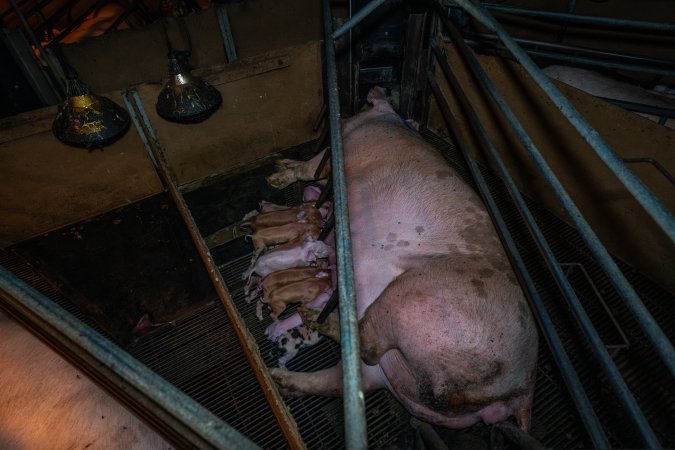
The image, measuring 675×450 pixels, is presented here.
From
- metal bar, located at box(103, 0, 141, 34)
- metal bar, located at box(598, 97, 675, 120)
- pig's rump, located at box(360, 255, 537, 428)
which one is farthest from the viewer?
metal bar, located at box(103, 0, 141, 34)

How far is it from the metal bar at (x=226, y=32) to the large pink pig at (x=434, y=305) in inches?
157

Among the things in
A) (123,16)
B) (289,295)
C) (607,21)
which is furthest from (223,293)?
(123,16)

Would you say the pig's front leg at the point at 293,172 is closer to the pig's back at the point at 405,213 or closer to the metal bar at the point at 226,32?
the pig's back at the point at 405,213

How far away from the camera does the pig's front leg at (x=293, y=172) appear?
4.46 meters

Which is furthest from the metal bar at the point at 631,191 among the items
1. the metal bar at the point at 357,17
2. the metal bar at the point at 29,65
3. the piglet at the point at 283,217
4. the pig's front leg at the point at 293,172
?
the metal bar at the point at 29,65

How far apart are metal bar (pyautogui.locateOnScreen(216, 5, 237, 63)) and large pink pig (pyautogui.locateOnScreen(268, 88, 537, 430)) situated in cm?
399

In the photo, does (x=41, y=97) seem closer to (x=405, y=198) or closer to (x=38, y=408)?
(x=38, y=408)

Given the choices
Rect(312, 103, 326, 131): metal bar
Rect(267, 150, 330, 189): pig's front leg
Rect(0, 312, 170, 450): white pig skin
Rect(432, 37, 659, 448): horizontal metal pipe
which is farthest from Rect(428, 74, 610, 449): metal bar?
Rect(0, 312, 170, 450): white pig skin

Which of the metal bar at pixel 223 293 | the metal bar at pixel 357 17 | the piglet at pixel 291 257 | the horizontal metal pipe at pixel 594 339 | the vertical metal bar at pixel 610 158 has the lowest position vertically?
the piglet at pixel 291 257

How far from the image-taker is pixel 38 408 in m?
2.06

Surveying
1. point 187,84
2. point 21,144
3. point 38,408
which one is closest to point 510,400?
point 38,408

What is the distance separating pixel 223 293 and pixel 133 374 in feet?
5.38

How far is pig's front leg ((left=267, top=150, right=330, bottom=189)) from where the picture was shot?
4461 millimetres

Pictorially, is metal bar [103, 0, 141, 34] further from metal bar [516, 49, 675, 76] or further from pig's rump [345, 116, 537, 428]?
metal bar [516, 49, 675, 76]
